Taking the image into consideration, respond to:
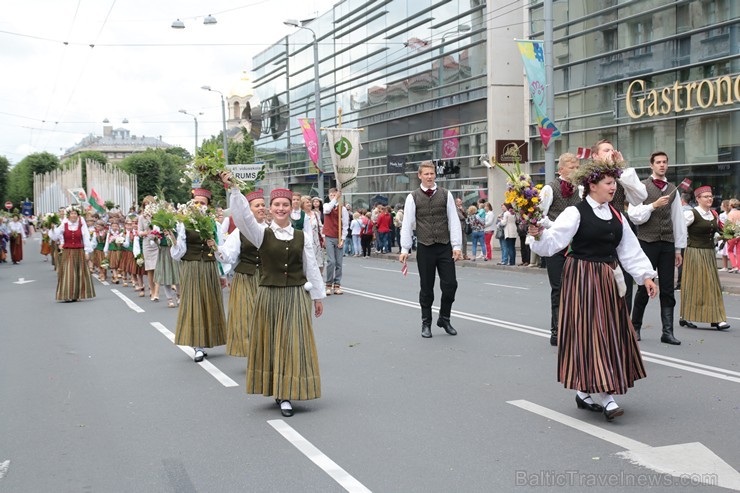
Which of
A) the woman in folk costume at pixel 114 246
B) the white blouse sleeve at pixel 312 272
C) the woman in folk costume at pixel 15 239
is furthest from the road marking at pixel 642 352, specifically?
the woman in folk costume at pixel 15 239

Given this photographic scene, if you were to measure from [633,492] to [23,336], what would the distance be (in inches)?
397

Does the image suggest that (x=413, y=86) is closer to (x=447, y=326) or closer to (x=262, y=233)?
(x=447, y=326)

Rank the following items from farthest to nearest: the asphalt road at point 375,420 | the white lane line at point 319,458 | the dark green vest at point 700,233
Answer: the dark green vest at point 700,233, the asphalt road at point 375,420, the white lane line at point 319,458

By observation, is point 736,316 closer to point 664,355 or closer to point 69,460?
point 664,355

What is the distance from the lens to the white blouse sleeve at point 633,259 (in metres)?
6.43

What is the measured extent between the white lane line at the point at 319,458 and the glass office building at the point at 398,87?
22.7 m

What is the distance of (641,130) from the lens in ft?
85.8

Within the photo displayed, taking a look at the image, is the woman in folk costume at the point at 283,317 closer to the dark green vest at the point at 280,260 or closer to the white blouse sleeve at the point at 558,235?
the dark green vest at the point at 280,260

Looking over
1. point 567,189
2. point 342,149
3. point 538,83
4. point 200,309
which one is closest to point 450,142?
point 342,149

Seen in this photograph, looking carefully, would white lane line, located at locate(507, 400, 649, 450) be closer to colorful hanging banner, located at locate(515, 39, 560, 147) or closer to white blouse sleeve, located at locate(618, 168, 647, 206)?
white blouse sleeve, located at locate(618, 168, 647, 206)

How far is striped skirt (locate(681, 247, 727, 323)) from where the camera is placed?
34.3 ft

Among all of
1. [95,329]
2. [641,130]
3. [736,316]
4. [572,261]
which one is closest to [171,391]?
[572,261]

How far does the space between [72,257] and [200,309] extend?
8.92 m

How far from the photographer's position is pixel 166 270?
1564 centimetres
